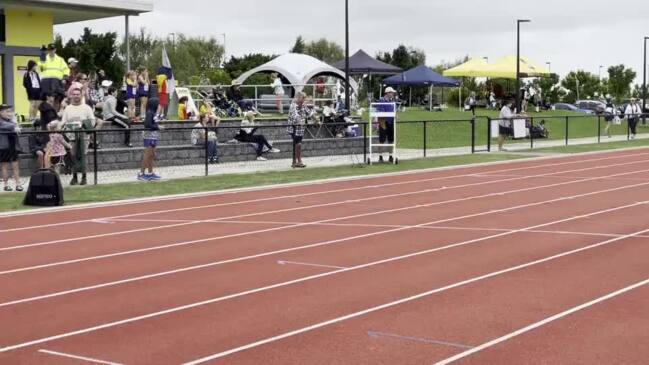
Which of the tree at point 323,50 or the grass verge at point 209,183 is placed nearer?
the grass verge at point 209,183

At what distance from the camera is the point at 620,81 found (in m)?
89.7

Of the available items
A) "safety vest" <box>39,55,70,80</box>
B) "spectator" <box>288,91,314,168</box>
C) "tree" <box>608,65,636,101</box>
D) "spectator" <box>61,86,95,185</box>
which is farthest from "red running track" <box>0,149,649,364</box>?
"tree" <box>608,65,636,101</box>

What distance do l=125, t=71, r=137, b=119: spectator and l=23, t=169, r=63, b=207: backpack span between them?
9.33m

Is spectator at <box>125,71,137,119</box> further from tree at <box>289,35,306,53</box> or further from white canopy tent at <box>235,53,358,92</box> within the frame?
tree at <box>289,35,306,53</box>

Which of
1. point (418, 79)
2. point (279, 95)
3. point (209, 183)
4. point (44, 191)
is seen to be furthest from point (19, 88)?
point (418, 79)

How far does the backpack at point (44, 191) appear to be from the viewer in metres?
15.9

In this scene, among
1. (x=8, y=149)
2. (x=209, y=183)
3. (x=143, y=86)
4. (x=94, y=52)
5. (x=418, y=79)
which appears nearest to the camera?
(x=8, y=149)

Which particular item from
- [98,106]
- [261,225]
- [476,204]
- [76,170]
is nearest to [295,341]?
[261,225]

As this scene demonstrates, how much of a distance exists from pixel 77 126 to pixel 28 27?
10.6 m

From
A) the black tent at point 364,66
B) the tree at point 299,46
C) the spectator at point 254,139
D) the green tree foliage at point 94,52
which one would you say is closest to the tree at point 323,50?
the tree at point 299,46

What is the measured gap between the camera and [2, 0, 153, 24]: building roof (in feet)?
93.2

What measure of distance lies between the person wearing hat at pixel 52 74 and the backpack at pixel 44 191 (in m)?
7.24

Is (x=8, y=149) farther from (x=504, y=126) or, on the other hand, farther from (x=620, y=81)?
(x=620, y=81)

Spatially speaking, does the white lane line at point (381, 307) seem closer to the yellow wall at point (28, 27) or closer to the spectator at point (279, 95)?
the yellow wall at point (28, 27)
